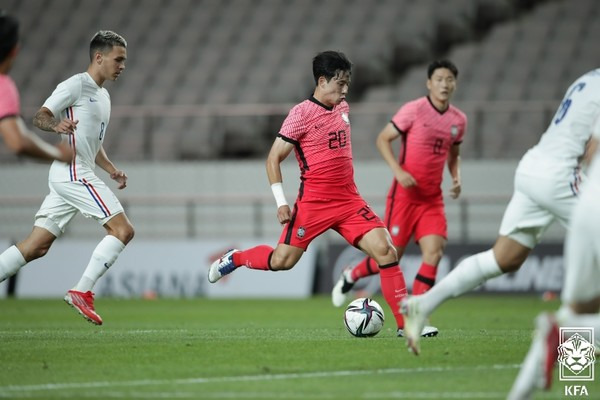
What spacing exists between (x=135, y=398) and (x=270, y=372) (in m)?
1.33

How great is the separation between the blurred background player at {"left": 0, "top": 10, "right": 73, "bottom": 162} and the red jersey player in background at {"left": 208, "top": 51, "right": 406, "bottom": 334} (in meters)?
2.92

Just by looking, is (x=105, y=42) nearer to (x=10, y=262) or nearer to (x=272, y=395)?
(x=10, y=262)

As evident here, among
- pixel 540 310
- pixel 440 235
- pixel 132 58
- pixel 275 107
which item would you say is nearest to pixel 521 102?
pixel 275 107

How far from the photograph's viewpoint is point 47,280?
2133 cm

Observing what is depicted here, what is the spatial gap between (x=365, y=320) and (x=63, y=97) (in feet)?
11.2

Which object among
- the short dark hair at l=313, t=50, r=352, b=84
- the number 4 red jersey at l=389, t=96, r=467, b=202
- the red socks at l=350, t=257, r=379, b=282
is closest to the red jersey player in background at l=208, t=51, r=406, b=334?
the short dark hair at l=313, t=50, r=352, b=84

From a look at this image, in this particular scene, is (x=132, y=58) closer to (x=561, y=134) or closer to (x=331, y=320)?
(x=331, y=320)

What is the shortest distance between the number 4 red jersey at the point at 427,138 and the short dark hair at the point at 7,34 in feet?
18.6

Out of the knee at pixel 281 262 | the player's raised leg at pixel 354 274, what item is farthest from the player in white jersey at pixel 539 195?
the player's raised leg at pixel 354 274

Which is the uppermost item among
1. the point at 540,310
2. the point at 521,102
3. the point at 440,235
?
the point at 521,102

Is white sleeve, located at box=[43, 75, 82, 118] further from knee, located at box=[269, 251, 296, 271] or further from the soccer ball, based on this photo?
the soccer ball

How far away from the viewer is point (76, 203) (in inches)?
424

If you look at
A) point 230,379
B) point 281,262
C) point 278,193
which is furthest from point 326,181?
point 230,379

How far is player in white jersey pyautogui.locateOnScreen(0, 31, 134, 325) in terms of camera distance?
10680 millimetres
